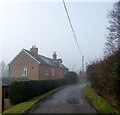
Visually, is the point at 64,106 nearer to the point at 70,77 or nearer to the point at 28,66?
the point at 28,66

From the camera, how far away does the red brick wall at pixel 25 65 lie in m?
49.7

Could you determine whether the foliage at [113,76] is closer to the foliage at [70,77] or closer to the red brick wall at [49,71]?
the red brick wall at [49,71]

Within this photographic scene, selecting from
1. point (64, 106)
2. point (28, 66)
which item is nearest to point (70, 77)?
point (28, 66)

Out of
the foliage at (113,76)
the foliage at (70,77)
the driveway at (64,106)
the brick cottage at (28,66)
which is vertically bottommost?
the driveway at (64,106)

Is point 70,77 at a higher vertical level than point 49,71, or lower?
lower

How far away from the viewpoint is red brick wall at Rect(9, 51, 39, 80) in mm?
49719

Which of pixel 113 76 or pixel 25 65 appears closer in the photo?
pixel 113 76

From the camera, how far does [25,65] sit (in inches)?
1994

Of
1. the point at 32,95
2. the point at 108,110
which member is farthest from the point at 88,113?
the point at 32,95

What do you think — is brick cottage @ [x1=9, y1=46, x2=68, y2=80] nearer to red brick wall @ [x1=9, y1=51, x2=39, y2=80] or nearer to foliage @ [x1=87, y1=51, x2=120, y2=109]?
red brick wall @ [x1=9, y1=51, x2=39, y2=80]

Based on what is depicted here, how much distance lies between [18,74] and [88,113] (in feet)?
126

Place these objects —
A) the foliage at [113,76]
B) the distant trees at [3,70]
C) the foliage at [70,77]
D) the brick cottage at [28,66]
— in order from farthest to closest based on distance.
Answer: the foliage at [70,77], the brick cottage at [28,66], the distant trees at [3,70], the foliage at [113,76]

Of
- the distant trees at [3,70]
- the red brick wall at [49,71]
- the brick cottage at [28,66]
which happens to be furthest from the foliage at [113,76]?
the red brick wall at [49,71]

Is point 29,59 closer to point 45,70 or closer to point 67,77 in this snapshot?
point 45,70
